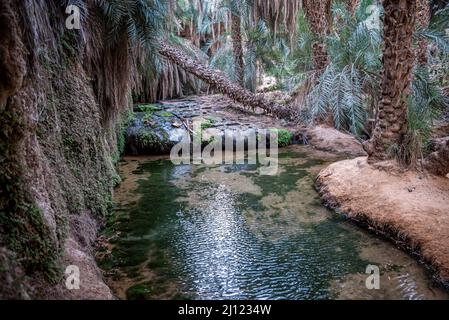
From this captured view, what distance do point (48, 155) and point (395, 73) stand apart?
477cm

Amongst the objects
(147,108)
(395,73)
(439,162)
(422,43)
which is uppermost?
(422,43)

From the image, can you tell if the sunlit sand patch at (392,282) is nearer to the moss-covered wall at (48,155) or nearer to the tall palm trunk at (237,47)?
the moss-covered wall at (48,155)

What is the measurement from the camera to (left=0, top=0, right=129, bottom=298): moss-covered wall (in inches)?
85.5

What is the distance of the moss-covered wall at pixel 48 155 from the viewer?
85.5 inches

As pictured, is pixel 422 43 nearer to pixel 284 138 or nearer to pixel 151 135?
pixel 284 138

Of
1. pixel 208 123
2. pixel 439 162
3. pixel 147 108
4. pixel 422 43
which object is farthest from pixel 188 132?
pixel 439 162

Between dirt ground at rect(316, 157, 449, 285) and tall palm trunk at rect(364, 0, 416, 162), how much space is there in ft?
1.54

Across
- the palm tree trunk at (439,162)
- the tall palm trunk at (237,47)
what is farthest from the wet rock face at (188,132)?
the palm tree trunk at (439,162)

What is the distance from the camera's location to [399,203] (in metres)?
4.40

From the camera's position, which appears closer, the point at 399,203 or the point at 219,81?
the point at 399,203

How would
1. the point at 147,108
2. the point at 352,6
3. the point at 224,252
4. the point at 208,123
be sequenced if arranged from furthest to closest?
the point at 147,108, the point at 352,6, the point at 208,123, the point at 224,252

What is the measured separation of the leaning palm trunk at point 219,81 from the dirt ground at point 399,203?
5.29m

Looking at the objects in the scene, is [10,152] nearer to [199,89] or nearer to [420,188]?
[420,188]

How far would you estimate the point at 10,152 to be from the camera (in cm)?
227
